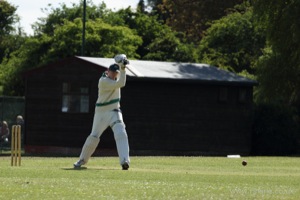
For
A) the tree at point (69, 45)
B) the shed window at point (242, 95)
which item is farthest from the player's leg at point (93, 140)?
the tree at point (69, 45)

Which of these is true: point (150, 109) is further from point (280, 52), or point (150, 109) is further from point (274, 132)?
point (280, 52)

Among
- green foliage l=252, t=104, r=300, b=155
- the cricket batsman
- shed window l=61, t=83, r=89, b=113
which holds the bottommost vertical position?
green foliage l=252, t=104, r=300, b=155

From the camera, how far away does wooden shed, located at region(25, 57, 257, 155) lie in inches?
1496

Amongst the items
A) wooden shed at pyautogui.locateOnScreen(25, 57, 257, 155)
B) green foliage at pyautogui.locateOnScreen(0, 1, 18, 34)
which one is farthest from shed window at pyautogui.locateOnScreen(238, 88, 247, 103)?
green foliage at pyautogui.locateOnScreen(0, 1, 18, 34)

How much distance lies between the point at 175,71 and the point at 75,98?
12.6 ft

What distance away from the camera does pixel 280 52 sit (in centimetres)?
4206

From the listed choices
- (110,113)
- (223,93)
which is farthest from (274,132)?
Result: (110,113)

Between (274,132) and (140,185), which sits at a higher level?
(140,185)

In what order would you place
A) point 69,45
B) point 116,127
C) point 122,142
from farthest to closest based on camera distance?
point 69,45 < point 116,127 < point 122,142

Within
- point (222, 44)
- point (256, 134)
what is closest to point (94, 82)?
point (256, 134)

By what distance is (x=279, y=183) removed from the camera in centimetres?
1862

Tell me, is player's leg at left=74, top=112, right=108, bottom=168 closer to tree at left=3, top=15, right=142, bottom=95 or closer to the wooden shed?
the wooden shed

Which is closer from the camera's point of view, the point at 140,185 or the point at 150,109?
the point at 140,185

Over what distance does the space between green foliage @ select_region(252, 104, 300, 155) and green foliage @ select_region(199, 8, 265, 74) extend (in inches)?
494
